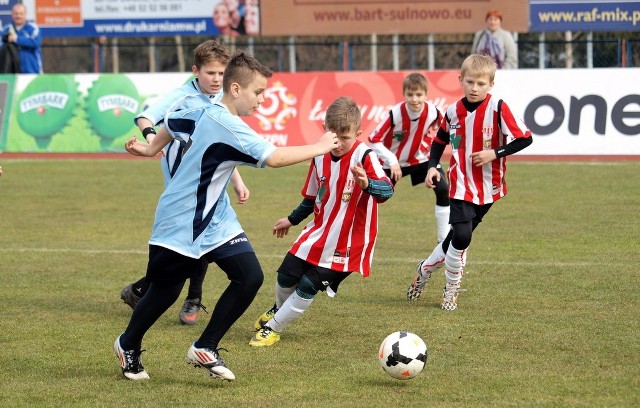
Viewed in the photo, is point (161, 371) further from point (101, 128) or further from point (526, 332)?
point (101, 128)

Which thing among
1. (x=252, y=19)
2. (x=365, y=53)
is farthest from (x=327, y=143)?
(x=365, y=53)

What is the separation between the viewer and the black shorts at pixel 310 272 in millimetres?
6672

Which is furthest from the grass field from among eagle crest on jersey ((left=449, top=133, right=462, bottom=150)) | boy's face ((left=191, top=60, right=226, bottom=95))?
boy's face ((left=191, top=60, right=226, bottom=95))

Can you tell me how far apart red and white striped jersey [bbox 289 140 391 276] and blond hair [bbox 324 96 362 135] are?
243 millimetres

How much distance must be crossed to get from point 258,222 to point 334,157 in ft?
17.9

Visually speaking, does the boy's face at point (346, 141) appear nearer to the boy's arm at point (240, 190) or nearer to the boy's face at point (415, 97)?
the boy's arm at point (240, 190)

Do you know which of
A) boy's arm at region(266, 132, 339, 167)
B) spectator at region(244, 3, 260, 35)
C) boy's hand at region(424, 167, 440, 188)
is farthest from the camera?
spectator at region(244, 3, 260, 35)

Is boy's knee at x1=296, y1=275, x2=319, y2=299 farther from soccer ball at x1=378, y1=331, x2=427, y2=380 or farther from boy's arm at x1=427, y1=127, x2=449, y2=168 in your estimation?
boy's arm at x1=427, y1=127, x2=449, y2=168

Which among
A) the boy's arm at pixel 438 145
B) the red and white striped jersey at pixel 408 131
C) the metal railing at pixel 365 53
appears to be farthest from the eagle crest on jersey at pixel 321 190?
the metal railing at pixel 365 53

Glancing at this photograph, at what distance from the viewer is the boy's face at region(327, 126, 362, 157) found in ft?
21.6

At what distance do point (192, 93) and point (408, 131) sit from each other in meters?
3.51

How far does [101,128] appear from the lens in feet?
62.0

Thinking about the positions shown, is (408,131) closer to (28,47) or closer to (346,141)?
(346,141)

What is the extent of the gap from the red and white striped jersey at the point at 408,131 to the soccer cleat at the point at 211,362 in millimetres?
4729
